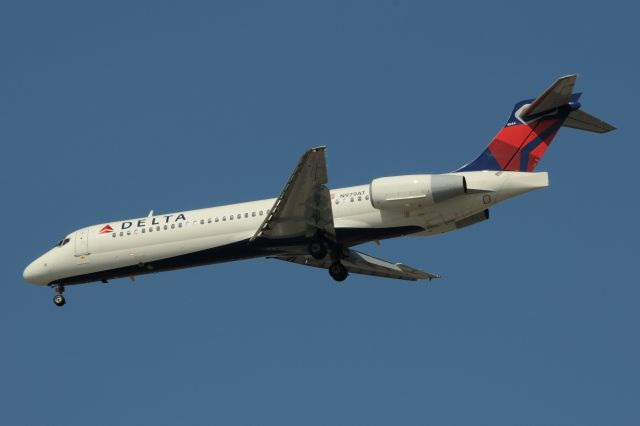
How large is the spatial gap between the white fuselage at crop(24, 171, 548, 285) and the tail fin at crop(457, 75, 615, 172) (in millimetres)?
561

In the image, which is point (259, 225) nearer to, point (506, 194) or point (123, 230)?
point (123, 230)

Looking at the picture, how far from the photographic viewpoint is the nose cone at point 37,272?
37.3 m

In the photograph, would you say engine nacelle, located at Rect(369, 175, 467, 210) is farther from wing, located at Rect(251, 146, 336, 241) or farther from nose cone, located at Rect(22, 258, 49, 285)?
nose cone, located at Rect(22, 258, 49, 285)

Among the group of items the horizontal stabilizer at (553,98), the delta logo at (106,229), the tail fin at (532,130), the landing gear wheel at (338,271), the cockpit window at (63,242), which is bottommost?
the landing gear wheel at (338,271)

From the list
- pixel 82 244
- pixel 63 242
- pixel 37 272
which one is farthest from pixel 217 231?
pixel 37 272

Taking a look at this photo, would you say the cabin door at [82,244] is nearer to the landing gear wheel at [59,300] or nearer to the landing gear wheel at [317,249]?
the landing gear wheel at [59,300]

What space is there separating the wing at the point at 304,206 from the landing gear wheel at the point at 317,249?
274 millimetres

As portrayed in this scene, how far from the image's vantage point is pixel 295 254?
35.4 meters

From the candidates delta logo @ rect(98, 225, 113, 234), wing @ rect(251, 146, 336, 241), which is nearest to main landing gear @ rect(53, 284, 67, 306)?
delta logo @ rect(98, 225, 113, 234)

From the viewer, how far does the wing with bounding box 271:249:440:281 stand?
37806 millimetres

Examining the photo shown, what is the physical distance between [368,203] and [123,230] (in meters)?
8.46

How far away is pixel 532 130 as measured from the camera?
33438 millimetres

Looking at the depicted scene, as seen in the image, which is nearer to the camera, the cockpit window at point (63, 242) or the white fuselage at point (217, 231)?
the white fuselage at point (217, 231)

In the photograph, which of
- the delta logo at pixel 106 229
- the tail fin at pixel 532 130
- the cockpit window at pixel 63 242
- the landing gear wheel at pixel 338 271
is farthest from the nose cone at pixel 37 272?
the tail fin at pixel 532 130
